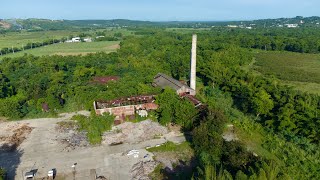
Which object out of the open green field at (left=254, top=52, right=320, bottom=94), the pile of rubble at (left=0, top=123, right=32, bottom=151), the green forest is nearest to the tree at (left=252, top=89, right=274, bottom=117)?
the green forest

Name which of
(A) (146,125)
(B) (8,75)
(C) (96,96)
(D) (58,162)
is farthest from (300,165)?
(B) (8,75)

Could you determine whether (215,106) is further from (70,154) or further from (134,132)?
(70,154)

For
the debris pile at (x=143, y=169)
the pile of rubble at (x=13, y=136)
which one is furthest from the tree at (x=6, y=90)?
the debris pile at (x=143, y=169)

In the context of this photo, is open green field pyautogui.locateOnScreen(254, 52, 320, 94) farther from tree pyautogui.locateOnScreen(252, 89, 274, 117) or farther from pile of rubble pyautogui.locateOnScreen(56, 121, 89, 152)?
pile of rubble pyautogui.locateOnScreen(56, 121, 89, 152)

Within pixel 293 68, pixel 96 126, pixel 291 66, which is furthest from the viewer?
pixel 291 66

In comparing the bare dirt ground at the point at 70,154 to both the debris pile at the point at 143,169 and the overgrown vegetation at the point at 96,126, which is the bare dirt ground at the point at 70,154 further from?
the overgrown vegetation at the point at 96,126

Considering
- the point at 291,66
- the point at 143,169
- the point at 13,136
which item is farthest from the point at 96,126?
the point at 291,66
